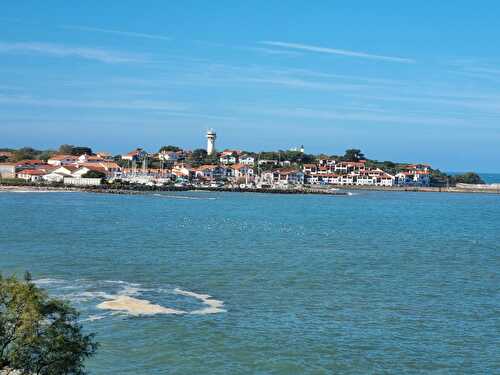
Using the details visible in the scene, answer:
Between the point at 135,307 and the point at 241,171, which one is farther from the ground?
the point at 241,171

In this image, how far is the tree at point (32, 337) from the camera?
9211mm

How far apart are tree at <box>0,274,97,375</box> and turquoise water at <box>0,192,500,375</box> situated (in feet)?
13.4

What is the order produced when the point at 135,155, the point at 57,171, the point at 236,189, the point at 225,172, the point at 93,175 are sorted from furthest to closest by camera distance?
the point at 135,155
the point at 225,172
the point at 236,189
the point at 57,171
the point at 93,175

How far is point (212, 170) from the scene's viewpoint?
364ft

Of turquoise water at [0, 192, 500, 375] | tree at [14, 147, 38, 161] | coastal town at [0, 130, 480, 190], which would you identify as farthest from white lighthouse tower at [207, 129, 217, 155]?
turquoise water at [0, 192, 500, 375]

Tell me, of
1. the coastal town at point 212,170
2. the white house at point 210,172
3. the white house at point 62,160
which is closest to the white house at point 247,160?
the coastal town at point 212,170

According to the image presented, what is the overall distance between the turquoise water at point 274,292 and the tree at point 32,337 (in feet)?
13.4

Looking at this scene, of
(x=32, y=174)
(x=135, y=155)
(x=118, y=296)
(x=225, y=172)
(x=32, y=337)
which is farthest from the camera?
(x=135, y=155)

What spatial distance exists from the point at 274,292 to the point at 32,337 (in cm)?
1220

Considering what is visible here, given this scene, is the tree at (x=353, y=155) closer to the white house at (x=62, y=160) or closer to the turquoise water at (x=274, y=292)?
the white house at (x=62, y=160)

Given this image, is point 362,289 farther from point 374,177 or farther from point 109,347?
point 374,177

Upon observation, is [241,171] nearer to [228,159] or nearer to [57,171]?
[228,159]

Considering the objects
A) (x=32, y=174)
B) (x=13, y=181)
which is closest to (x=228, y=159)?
(x=32, y=174)

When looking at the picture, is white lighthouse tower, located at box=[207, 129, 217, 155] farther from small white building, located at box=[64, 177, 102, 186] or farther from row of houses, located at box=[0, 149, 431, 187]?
small white building, located at box=[64, 177, 102, 186]
